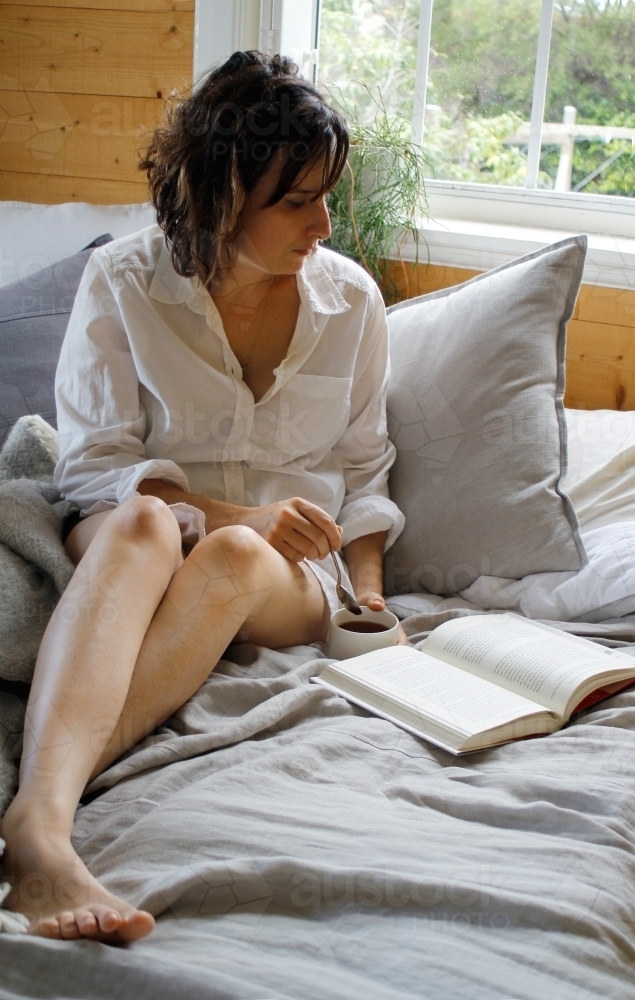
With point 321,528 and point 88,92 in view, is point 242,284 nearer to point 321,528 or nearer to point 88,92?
point 321,528

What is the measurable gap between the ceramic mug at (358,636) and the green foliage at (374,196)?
3.13 feet

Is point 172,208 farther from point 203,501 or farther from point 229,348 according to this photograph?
point 203,501

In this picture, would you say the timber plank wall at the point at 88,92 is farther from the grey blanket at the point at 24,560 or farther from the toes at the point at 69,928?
the toes at the point at 69,928

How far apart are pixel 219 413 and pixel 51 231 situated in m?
0.77

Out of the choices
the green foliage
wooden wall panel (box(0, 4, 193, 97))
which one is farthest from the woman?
wooden wall panel (box(0, 4, 193, 97))

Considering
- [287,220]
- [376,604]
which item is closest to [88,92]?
[287,220]

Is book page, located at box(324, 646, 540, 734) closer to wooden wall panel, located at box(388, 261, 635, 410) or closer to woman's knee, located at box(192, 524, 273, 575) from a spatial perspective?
woman's knee, located at box(192, 524, 273, 575)

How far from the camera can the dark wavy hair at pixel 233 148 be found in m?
1.34

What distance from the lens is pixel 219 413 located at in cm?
146

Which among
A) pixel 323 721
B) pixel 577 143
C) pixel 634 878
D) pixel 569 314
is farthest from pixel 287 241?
pixel 577 143

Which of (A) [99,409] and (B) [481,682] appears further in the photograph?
(A) [99,409]

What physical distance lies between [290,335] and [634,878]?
3.05 ft

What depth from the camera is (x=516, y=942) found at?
2.57 ft

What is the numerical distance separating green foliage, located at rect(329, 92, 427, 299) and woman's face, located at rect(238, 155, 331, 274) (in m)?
0.66
